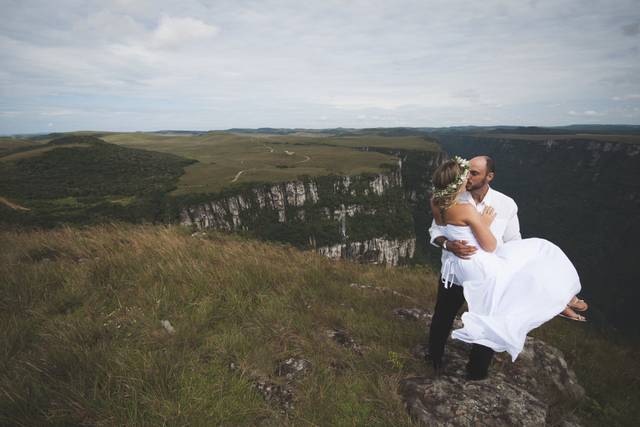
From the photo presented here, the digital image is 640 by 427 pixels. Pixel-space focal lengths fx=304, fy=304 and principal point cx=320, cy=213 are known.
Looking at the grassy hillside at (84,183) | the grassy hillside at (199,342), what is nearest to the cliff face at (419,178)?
the grassy hillside at (84,183)

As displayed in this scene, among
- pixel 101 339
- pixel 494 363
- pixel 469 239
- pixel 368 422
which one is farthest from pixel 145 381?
pixel 494 363

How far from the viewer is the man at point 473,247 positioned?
3637mm

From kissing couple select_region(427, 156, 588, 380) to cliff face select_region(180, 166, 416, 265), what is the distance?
84481 millimetres

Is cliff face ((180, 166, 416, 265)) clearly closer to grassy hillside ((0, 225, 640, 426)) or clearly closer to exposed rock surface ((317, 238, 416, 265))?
exposed rock surface ((317, 238, 416, 265))

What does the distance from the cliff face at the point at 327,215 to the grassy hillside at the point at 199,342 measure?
268ft

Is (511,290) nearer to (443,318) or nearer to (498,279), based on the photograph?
(498,279)

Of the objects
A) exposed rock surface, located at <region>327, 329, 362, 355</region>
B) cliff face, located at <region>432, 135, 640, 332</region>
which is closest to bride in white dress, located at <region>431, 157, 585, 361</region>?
exposed rock surface, located at <region>327, 329, 362, 355</region>

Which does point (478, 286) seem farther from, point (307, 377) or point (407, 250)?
point (407, 250)

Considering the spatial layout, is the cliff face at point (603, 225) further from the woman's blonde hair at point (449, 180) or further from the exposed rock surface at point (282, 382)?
the exposed rock surface at point (282, 382)

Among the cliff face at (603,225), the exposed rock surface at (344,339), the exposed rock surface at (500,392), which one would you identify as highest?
the exposed rock surface at (344,339)

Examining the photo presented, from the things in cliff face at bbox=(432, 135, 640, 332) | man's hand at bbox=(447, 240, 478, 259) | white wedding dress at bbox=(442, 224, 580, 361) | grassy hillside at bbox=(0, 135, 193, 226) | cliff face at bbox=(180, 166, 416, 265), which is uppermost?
man's hand at bbox=(447, 240, 478, 259)

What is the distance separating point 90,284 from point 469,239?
17.4 feet

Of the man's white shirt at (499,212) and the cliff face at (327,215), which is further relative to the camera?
the cliff face at (327,215)

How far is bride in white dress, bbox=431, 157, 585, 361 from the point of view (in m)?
3.40
